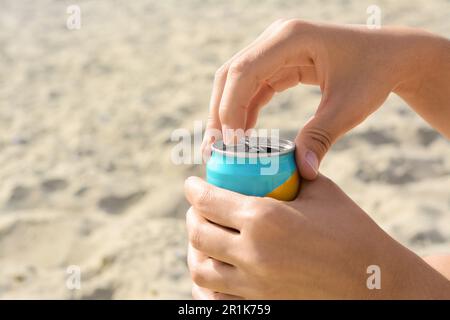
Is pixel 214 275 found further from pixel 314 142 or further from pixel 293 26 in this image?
pixel 293 26

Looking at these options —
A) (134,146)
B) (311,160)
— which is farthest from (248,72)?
(134,146)

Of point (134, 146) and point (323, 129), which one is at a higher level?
point (134, 146)

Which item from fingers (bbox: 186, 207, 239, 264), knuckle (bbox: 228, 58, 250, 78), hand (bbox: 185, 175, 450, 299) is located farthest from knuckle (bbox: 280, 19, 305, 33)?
fingers (bbox: 186, 207, 239, 264)

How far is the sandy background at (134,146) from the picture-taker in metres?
2.20

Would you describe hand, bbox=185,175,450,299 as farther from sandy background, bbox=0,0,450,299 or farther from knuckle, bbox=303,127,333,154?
sandy background, bbox=0,0,450,299

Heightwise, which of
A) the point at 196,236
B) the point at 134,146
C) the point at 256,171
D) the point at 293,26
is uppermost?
the point at 134,146

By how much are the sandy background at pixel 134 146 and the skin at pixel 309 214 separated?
0.87m

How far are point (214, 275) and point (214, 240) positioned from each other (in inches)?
3.1

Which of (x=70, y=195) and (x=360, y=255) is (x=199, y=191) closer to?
(x=360, y=255)

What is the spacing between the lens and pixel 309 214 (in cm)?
116

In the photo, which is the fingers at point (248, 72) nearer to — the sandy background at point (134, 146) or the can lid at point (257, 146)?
the can lid at point (257, 146)

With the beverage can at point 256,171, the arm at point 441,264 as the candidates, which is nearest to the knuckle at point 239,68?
the beverage can at point 256,171
